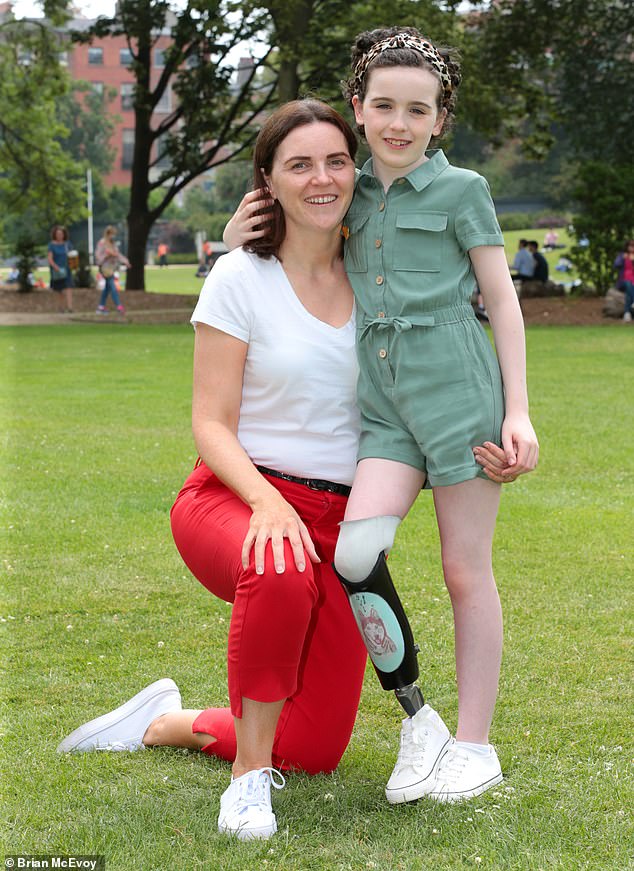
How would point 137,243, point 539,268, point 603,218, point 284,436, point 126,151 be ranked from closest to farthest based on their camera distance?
point 284,436, point 603,218, point 539,268, point 137,243, point 126,151

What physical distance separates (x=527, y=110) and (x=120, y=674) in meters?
21.0

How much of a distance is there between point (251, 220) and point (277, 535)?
971mm

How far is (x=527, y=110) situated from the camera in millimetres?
23484

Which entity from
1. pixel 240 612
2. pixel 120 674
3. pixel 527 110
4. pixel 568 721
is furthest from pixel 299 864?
pixel 527 110

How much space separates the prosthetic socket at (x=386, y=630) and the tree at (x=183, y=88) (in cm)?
2090

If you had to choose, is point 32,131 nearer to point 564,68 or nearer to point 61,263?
point 61,263

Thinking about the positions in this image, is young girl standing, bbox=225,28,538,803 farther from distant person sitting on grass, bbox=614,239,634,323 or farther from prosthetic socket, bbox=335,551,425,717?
distant person sitting on grass, bbox=614,239,634,323

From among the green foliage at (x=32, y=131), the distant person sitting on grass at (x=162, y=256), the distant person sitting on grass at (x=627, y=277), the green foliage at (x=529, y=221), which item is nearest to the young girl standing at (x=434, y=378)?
the distant person sitting on grass at (x=627, y=277)

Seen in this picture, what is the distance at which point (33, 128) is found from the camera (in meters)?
27.5

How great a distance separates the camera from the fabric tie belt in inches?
123

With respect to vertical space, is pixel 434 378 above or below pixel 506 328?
below

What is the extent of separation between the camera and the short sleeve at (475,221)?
3.14 metres

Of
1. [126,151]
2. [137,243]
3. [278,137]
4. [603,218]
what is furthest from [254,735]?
[126,151]

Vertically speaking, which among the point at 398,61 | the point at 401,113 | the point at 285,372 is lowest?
the point at 285,372
